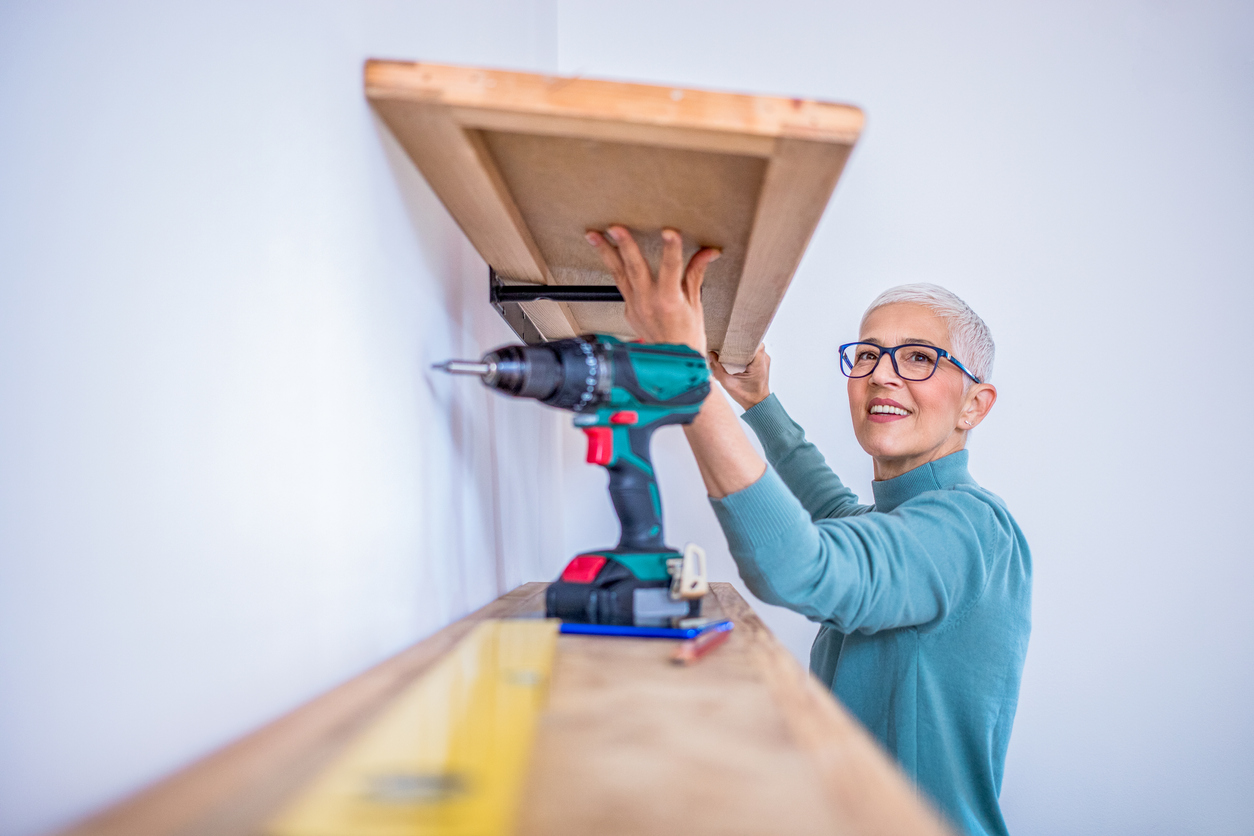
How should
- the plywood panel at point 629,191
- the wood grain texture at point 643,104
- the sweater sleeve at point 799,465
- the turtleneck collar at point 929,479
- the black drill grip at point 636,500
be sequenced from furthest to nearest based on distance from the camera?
the sweater sleeve at point 799,465, the turtleneck collar at point 929,479, the black drill grip at point 636,500, the plywood panel at point 629,191, the wood grain texture at point 643,104

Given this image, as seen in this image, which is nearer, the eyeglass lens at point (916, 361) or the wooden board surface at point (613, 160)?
the wooden board surface at point (613, 160)

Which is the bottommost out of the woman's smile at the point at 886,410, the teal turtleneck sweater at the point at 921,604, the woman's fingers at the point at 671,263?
the teal turtleneck sweater at the point at 921,604

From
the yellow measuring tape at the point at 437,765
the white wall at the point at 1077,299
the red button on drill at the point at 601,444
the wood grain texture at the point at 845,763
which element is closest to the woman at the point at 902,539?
the red button on drill at the point at 601,444

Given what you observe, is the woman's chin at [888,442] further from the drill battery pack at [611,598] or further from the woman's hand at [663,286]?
the drill battery pack at [611,598]

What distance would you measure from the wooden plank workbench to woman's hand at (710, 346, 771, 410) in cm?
98

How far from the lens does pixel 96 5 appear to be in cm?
37

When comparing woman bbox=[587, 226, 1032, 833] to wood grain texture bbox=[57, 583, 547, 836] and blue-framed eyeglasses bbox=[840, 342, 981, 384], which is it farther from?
wood grain texture bbox=[57, 583, 547, 836]

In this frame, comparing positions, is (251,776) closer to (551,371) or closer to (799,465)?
(551,371)

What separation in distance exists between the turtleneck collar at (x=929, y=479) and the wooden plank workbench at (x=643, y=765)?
0.68 meters

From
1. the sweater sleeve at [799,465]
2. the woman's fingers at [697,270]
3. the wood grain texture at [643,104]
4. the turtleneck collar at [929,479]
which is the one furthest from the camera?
the sweater sleeve at [799,465]

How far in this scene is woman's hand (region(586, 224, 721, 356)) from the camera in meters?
0.84

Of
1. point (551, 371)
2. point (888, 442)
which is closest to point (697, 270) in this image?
point (551, 371)

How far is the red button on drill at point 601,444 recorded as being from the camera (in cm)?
75

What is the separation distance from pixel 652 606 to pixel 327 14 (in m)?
0.56
